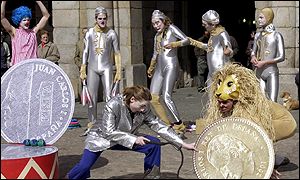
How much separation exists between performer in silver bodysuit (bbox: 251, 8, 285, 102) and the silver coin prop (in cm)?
273

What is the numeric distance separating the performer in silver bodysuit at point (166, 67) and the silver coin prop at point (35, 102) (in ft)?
8.24

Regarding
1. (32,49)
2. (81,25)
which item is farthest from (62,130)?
(81,25)

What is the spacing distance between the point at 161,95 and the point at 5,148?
3658mm

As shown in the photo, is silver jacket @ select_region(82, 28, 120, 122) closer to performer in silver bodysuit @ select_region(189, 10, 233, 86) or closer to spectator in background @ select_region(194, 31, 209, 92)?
performer in silver bodysuit @ select_region(189, 10, 233, 86)

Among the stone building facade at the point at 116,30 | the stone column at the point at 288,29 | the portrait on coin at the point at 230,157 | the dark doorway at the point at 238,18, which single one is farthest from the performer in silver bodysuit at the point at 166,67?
the dark doorway at the point at 238,18

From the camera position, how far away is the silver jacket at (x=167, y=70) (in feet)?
27.8

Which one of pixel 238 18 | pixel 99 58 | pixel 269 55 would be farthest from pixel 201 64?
pixel 269 55

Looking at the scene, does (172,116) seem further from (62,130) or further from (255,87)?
(255,87)

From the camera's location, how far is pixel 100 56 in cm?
857

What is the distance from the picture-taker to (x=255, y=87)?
5.01 m

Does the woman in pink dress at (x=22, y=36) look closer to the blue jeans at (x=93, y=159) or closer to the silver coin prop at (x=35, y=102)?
the silver coin prop at (x=35, y=102)

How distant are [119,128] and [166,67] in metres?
3.17

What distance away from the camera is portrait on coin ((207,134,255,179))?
4136 millimetres

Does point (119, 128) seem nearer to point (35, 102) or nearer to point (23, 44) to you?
point (35, 102)
